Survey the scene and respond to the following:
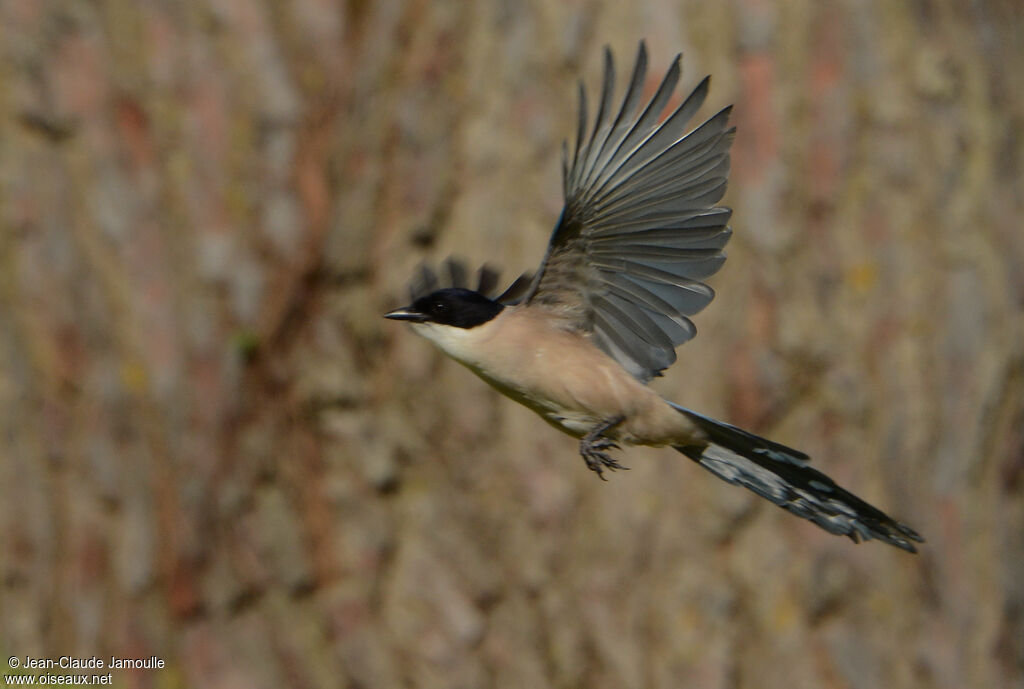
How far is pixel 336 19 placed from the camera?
6.52m

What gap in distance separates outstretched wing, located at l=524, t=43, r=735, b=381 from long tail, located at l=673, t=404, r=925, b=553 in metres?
0.36

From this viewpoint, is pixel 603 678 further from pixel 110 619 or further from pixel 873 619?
pixel 110 619

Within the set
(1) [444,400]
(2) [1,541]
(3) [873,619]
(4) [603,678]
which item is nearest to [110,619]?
(2) [1,541]

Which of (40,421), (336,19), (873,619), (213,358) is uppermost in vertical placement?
(336,19)

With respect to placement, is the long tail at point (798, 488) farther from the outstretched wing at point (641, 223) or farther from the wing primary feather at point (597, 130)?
the wing primary feather at point (597, 130)

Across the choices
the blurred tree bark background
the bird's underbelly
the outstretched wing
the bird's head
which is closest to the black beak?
the bird's head

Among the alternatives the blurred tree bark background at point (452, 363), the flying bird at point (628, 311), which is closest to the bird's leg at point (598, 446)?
the flying bird at point (628, 311)

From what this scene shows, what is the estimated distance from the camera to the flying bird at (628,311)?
311 cm

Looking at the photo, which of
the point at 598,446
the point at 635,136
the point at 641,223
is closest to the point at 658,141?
the point at 635,136

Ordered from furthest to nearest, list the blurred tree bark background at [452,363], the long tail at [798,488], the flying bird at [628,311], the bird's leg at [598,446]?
the blurred tree bark background at [452,363] < the long tail at [798,488] < the bird's leg at [598,446] < the flying bird at [628,311]

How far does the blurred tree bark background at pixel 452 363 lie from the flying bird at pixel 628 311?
2.02 meters

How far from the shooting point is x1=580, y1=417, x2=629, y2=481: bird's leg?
3.31 m

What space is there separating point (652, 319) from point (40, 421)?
3935 millimetres

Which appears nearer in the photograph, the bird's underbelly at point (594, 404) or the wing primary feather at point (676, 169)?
the wing primary feather at point (676, 169)
